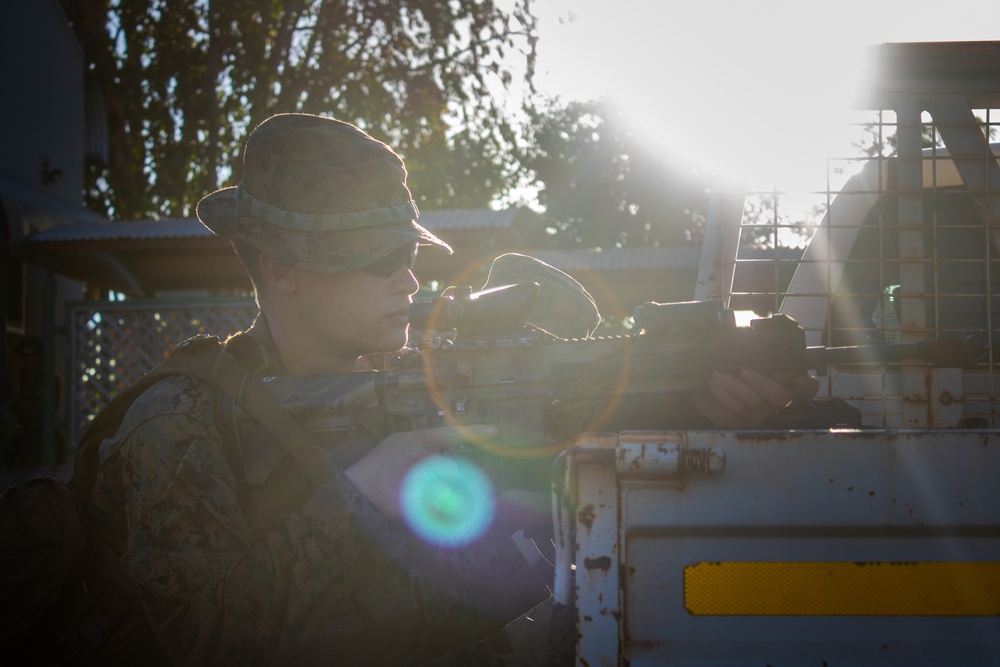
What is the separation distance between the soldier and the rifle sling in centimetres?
4

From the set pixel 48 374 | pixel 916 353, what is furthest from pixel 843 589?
pixel 48 374

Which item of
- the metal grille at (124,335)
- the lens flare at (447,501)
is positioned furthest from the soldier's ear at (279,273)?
the metal grille at (124,335)

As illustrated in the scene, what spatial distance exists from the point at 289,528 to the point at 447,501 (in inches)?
14.7

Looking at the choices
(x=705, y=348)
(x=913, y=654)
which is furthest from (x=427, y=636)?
(x=913, y=654)

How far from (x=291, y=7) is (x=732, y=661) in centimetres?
1868

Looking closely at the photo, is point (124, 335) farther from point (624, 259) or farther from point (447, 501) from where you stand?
point (447, 501)

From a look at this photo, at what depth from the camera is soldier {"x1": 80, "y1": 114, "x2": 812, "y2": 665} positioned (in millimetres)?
1988

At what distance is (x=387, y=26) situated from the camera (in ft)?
64.0

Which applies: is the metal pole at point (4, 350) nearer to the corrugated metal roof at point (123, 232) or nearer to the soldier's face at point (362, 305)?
the corrugated metal roof at point (123, 232)

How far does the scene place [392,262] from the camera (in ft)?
7.80

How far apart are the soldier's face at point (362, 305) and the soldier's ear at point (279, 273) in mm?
21

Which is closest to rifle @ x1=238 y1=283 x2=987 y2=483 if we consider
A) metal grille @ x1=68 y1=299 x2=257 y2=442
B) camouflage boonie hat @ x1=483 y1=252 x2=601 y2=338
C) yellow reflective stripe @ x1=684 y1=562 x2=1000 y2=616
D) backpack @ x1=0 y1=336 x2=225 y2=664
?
backpack @ x1=0 y1=336 x2=225 y2=664

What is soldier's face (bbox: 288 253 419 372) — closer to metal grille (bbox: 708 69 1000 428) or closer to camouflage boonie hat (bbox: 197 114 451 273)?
camouflage boonie hat (bbox: 197 114 451 273)

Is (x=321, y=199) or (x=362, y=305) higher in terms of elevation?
(x=321, y=199)
